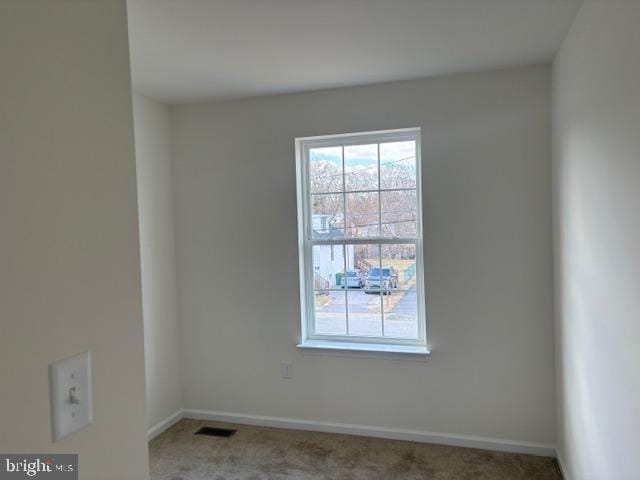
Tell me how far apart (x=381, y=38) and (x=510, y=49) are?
0.77 meters

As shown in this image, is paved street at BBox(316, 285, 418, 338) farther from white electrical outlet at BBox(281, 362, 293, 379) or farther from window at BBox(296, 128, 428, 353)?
white electrical outlet at BBox(281, 362, 293, 379)

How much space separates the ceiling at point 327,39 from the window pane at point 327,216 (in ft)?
2.64

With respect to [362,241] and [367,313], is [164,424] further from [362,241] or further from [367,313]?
[362,241]

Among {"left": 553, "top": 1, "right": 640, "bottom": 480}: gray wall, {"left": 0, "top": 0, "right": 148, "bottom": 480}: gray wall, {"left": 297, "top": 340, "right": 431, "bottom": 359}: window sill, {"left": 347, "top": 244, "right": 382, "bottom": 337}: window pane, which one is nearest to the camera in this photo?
{"left": 0, "top": 0, "right": 148, "bottom": 480}: gray wall

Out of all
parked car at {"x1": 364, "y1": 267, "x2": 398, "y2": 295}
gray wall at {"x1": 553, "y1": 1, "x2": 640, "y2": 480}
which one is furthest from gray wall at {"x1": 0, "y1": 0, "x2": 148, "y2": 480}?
parked car at {"x1": 364, "y1": 267, "x2": 398, "y2": 295}

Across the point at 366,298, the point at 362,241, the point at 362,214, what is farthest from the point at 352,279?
the point at 362,214

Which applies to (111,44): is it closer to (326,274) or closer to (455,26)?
(455,26)

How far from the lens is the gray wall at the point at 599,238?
142 cm

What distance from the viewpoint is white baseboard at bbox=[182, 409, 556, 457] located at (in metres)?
2.90

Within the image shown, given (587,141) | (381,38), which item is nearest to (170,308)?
(381,38)

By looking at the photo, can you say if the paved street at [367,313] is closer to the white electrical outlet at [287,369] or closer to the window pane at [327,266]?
the window pane at [327,266]

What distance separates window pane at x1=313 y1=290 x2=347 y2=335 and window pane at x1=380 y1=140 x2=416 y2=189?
2.92 feet

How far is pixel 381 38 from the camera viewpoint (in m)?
2.30

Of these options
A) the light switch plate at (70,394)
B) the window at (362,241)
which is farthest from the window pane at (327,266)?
the light switch plate at (70,394)
